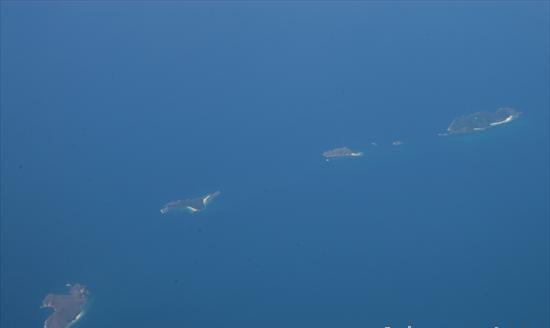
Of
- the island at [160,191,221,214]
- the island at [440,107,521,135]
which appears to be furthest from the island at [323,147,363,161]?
→ the island at [160,191,221,214]

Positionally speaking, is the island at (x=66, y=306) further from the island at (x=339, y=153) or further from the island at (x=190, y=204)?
the island at (x=339, y=153)

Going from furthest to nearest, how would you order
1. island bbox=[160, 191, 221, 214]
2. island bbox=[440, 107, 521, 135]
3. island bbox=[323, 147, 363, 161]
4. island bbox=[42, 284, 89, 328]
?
island bbox=[440, 107, 521, 135] < island bbox=[323, 147, 363, 161] < island bbox=[160, 191, 221, 214] < island bbox=[42, 284, 89, 328]

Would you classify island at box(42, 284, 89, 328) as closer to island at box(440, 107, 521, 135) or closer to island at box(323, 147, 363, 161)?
island at box(323, 147, 363, 161)

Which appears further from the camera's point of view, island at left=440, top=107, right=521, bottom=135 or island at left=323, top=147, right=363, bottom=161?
island at left=440, top=107, right=521, bottom=135

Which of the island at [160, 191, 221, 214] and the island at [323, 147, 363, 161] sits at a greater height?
the island at [323, 147, 363, 161]

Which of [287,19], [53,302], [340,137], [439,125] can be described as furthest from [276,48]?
[53,302]

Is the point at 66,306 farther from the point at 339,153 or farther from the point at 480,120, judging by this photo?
the point at 480,120

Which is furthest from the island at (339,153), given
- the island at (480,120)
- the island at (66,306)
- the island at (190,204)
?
the island at (66,306)

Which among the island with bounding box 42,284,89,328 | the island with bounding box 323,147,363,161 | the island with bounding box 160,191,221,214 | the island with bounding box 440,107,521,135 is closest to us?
the island with bounding box 42,284,89,328

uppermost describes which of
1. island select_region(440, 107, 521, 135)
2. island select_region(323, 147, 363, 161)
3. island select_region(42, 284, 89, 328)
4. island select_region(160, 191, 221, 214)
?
island select_region(440, 107, 521, 135)
